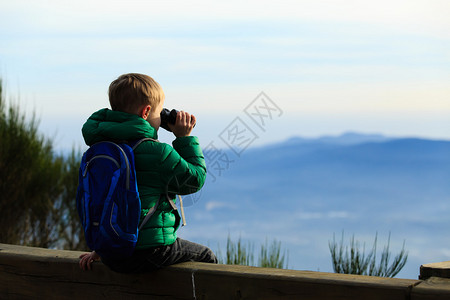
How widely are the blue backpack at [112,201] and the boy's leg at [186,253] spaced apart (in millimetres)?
302

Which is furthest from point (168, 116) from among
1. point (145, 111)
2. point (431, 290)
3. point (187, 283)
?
point (431, 290)

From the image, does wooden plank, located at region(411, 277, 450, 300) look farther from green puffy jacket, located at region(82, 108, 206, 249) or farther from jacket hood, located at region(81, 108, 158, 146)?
jacket hood, located at region(81, 108, 158, 146)

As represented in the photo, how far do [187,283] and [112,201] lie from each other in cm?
64

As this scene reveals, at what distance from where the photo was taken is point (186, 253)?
3.10 metres

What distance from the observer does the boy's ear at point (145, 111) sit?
2.85 m

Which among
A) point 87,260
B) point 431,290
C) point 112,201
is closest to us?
point 431,290

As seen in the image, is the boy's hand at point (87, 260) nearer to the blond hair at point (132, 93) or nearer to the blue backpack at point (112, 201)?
the blue backpack at point (112, 201)

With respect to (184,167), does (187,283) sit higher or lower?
lower

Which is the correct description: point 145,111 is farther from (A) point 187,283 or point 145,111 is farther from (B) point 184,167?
(A) point 187,283

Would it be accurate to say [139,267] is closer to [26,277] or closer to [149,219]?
[149,219]

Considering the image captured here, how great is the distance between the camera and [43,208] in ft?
36.3

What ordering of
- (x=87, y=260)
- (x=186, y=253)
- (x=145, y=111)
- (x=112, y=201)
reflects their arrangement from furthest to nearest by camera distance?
(x=87, y=260) → (x=186, y=253) → (x=145, y=111) → (x=112, y=201)

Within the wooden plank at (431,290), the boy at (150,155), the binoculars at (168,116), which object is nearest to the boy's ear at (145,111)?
the boy at (150,155)

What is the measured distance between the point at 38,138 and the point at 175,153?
8.40 metres
